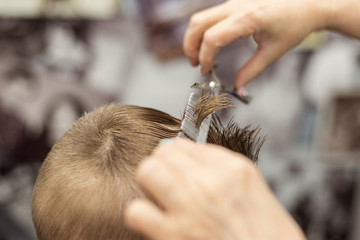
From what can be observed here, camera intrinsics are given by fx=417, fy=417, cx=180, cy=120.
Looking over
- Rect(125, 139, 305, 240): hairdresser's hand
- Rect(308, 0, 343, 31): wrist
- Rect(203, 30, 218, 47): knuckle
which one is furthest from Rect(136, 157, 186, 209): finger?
Rect(308, 0, 343, 31): wrist

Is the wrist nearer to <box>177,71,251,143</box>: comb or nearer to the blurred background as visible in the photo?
<box>177,71,251,143</box>: comb

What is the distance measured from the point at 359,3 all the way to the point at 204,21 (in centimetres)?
35

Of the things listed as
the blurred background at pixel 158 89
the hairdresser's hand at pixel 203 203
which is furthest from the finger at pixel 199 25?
the blurred background at pixel 158 89

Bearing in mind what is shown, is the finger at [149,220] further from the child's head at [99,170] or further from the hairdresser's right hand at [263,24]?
the hairdresser's right hand at [263,24]

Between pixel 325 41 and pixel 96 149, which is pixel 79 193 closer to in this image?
pixel 96 149

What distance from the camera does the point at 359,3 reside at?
0.94 metres

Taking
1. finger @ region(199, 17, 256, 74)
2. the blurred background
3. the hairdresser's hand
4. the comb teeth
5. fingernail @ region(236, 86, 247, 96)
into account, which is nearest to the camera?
the hairdresser's hand

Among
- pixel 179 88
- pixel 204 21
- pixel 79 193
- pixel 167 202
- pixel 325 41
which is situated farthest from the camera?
pixel 179 88

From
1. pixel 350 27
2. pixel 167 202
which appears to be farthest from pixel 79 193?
pixel 350 27

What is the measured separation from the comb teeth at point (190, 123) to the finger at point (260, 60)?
329 mm

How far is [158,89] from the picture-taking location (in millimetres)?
1932

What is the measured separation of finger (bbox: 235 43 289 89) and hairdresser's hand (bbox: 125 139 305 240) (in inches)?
21.9

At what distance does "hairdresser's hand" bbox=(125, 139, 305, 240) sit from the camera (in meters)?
0.42

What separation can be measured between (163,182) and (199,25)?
1.87 ft
